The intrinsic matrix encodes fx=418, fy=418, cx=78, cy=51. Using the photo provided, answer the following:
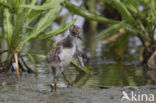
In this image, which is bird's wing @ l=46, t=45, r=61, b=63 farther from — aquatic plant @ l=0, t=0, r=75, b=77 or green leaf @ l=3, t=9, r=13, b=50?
green leaf @ l=3, t=9, r=13, b=50

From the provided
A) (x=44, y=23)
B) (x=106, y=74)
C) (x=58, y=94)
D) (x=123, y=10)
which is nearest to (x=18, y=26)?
(x=44, y=23)

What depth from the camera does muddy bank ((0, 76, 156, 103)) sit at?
5.04m

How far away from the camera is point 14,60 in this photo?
7.00 metres

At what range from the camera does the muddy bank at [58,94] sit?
5039 millimetres

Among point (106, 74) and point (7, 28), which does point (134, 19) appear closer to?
point (106, 74)

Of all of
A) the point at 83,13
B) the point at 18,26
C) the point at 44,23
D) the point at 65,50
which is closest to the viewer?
the point at 65,50

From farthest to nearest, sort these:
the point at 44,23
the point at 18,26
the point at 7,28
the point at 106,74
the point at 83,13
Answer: the point at 83,13 → the point at 106,74 → the point at 44,23 → the point at 7,28 → the point at 18,26

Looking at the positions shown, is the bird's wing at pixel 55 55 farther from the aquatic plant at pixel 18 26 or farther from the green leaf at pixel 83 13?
the green leaf at pixel 83 13

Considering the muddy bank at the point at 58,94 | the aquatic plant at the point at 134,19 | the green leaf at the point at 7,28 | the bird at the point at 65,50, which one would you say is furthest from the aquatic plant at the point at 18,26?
the aquatic plant at the point at 134,19

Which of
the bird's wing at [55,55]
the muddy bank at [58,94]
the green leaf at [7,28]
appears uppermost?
the green leaf at [7,28]

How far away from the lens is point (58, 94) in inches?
215

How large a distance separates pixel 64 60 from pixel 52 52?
20 centimetres

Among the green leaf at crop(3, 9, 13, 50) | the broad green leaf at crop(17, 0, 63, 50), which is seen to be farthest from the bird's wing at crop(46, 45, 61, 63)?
the green leaf at crop(3, 9, 13, 50)

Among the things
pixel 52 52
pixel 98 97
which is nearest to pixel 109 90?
pixel 98 97
